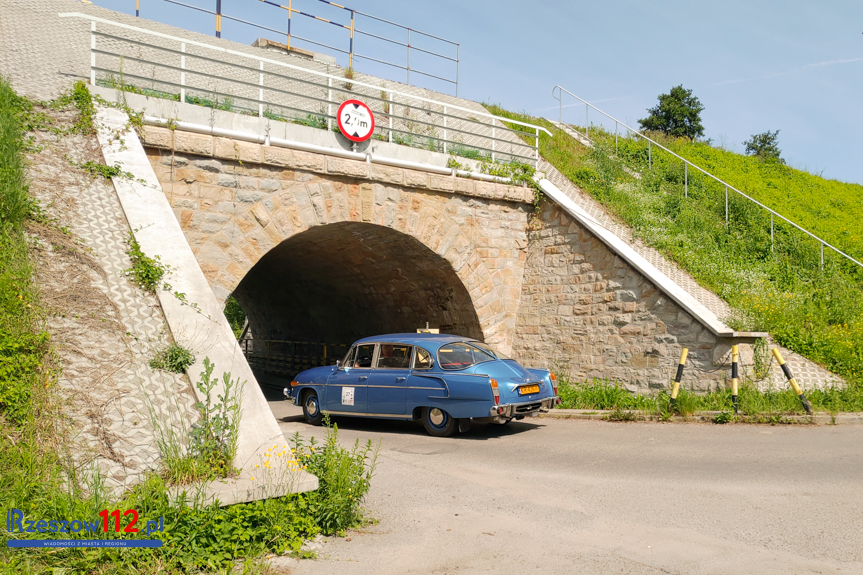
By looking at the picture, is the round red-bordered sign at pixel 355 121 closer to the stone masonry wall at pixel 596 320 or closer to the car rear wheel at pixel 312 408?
the stone masonry wall at pixel 596 320

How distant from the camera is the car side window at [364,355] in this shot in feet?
35.1

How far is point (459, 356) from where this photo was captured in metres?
9.91

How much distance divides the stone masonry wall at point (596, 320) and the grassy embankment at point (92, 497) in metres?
8.15

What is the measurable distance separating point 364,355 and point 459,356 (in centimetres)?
182

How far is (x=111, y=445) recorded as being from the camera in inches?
182

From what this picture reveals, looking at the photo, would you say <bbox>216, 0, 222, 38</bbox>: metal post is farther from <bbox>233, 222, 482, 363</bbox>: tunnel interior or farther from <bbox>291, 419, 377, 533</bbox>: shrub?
<bbox>291, 419, 377, 533</bbox>: shrub

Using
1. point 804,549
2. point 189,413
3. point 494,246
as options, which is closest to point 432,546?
point 189,413

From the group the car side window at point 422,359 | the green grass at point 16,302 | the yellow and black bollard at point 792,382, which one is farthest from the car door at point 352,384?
the yellow and black bollard at point 792,382

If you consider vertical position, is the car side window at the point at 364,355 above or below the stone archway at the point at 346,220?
below

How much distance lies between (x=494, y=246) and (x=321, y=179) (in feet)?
14.8

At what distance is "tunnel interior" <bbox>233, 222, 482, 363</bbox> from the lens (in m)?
14.3

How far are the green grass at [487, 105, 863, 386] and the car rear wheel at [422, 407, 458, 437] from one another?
5374 millimetres

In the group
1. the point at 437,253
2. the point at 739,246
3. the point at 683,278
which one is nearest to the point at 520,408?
the point at 437,253

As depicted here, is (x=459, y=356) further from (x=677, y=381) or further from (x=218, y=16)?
(x=218, y=16)
